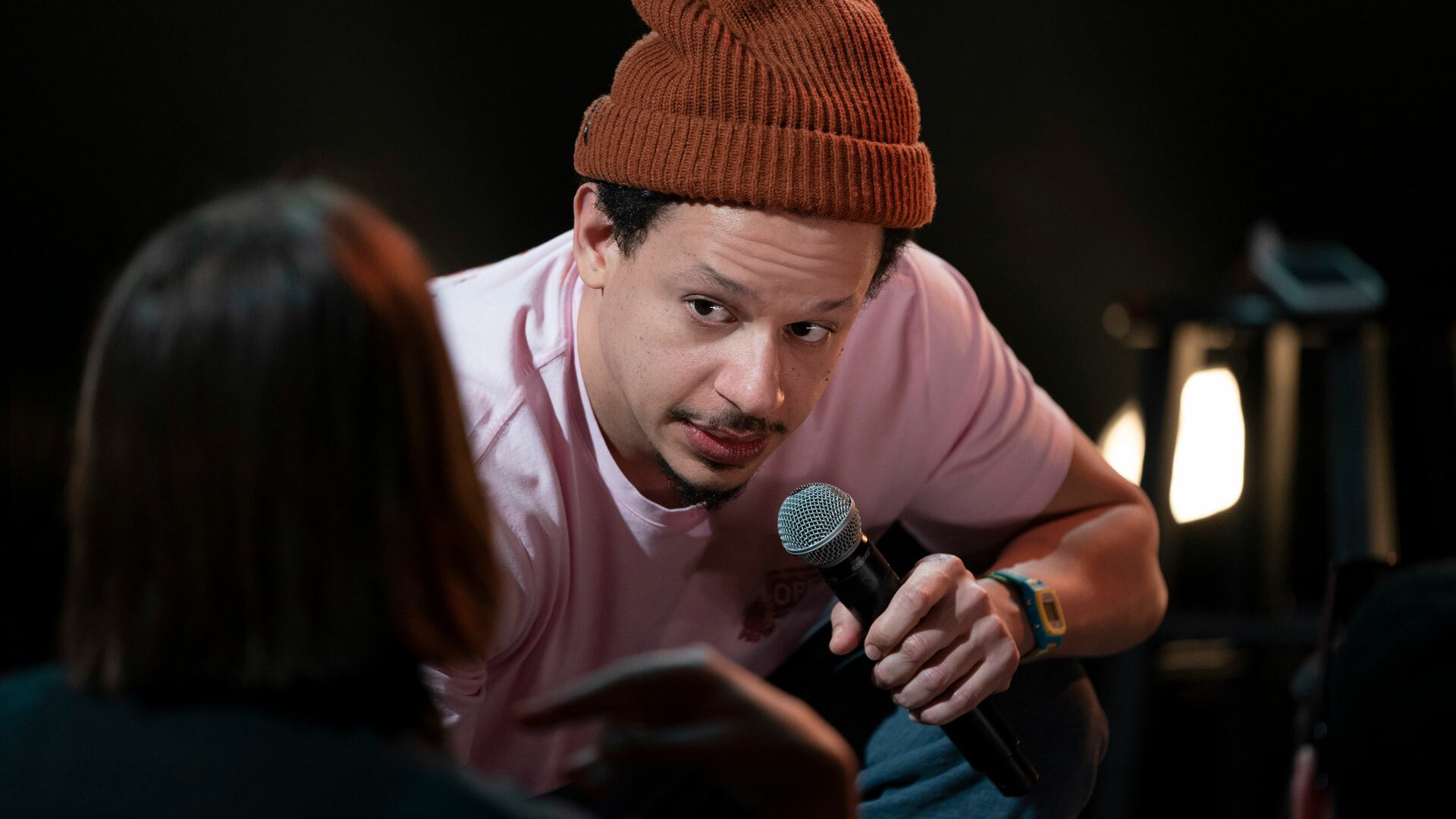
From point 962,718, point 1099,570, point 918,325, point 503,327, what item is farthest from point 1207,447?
point 503,327

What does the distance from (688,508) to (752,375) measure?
25cm

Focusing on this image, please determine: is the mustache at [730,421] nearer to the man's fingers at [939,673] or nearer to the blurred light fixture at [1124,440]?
the man's fingers at [939,673]

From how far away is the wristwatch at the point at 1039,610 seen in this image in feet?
4.92

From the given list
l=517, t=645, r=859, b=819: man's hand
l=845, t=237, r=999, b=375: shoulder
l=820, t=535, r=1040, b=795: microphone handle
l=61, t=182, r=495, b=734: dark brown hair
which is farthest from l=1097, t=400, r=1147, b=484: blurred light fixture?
l=61, t=182, r=495, b=734: dark brown hair

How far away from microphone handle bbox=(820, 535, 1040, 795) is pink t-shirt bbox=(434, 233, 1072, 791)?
26 centimetres

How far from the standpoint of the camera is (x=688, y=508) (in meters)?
1.49

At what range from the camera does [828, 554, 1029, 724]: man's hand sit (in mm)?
1293

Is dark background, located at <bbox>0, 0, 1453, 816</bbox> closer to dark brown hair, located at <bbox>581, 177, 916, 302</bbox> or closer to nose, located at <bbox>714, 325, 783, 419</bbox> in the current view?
dark brown hair, located at <bbox>581, 177, 916, 302</bbox>

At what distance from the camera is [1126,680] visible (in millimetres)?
2281

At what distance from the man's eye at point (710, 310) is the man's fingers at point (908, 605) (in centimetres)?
31

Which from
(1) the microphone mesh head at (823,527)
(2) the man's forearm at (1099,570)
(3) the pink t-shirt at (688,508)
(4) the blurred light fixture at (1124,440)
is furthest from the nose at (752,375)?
(4) the blurred light fixture at (1124,440)

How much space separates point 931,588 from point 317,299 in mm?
720

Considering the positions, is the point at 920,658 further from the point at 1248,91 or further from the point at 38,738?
the point at 1248,91

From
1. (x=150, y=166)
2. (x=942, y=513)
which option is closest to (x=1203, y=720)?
(x=942, y=513)
